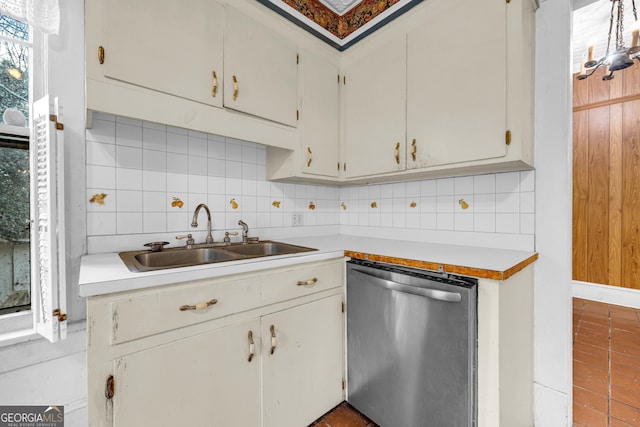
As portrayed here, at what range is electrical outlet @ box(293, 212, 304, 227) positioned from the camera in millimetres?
2059

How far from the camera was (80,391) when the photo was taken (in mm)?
1212

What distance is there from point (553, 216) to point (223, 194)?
71.4 inches

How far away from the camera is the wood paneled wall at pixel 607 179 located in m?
2.86

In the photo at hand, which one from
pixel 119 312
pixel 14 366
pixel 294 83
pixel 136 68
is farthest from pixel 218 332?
pixel 294 83

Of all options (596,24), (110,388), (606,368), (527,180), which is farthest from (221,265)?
(596,24)

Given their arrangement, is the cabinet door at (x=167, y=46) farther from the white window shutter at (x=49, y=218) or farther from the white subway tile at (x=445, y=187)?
the white subway tile at (x=445, y=187)

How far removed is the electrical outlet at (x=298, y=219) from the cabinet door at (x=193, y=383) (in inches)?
39.7

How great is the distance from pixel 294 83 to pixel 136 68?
2.77 ft

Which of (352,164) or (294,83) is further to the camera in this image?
(352,164)

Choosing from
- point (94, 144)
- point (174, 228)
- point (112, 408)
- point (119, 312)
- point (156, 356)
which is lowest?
point (112, 408)

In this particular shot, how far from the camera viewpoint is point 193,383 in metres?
0.99

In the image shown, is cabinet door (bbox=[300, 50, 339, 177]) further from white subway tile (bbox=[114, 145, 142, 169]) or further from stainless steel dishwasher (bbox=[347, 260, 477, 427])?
white subway tile (bbox=[114, 145, 142, 169])

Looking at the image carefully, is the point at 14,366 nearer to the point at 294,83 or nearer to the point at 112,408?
the point at 112,408

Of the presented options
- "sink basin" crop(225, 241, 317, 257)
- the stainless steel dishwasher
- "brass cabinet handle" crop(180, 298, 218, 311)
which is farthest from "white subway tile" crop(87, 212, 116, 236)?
the stainless steel dishwasher
